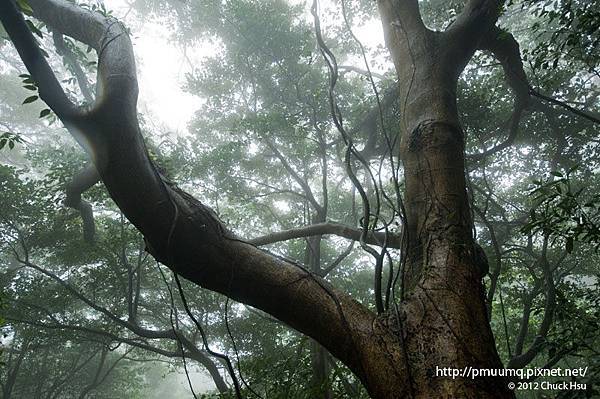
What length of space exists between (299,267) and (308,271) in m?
0.04

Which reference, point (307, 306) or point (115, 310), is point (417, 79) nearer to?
point (307, 306)

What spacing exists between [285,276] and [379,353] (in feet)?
1.53

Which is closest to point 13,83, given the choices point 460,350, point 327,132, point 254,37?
point 254,37

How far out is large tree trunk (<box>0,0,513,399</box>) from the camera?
124 centimetres

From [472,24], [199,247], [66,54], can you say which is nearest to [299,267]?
[199,247]

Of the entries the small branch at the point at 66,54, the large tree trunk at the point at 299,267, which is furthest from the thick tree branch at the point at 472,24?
the small branch at the point at 66,54

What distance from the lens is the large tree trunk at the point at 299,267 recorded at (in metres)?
1.24

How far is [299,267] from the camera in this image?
1.58 meters

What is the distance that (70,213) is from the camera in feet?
19.9

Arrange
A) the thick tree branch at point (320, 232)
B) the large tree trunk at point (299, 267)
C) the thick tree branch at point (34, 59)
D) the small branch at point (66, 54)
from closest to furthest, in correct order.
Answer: the thick tree branch at point (34, 59) < the large tree trunk at point (299, 267) < the small branch at point (66, 54) < the thick tree branch at point (320, 232)

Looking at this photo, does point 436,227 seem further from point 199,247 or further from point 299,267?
point 199,247

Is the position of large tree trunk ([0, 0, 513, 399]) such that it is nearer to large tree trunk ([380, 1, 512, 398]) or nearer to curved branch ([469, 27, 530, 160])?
large tree trunk ([380, 1, 512, 398])

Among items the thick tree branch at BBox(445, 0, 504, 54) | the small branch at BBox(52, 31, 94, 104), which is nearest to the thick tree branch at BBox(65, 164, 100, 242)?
the small branch at BBox(52, 31, 94, 104)

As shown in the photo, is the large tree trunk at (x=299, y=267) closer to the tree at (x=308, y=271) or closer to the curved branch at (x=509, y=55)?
the tree at (x=308, y=271)
